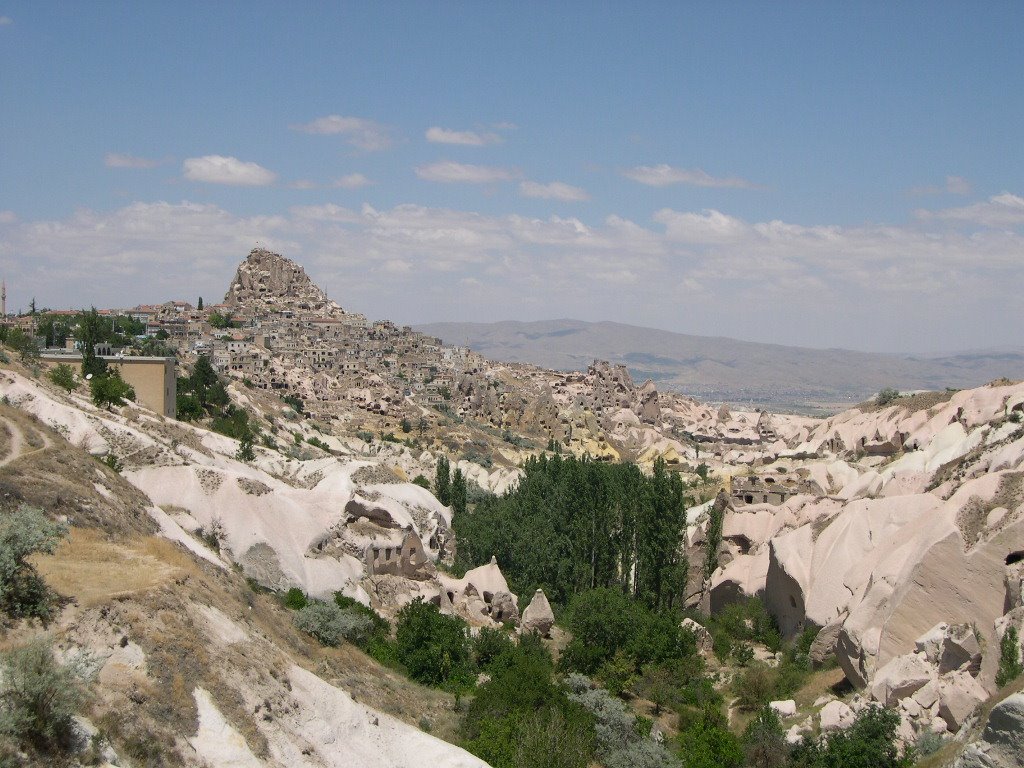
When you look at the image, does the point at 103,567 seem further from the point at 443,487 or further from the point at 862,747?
the point at 443,487

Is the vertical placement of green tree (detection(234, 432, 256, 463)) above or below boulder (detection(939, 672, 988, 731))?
above

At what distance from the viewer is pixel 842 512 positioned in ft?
121

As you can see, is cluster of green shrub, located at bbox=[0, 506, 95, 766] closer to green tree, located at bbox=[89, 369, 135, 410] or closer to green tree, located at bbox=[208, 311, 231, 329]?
green tree, located at bbox=[89, 369, 135, 410]

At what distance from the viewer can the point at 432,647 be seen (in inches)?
1128

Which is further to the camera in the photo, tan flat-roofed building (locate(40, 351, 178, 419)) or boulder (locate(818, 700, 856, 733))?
tan flat-roofed building (locate(40, 351, 178, 419))

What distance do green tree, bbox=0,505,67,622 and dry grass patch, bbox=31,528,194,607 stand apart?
22.1 inches

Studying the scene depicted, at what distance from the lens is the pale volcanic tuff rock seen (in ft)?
570

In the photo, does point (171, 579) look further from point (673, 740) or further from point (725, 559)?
point (725, 559)

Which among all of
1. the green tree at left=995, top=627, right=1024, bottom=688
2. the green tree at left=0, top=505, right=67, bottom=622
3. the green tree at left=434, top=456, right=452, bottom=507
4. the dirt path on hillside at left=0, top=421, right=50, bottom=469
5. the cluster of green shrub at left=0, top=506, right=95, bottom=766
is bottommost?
the green tree at left=434, top=456, right=452, bottom=507

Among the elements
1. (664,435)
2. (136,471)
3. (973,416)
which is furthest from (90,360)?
(664,435)

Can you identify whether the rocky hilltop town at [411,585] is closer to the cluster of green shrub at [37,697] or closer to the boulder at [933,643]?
the boulder at [933,643]

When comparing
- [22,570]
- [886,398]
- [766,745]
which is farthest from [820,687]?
[886,398]

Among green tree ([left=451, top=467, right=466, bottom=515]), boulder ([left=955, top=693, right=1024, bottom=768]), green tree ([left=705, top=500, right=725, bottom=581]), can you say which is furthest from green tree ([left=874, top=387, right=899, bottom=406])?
boulder ([left=955, top=693, right=1024, bottom=768])

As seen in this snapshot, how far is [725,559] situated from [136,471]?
948 inches
